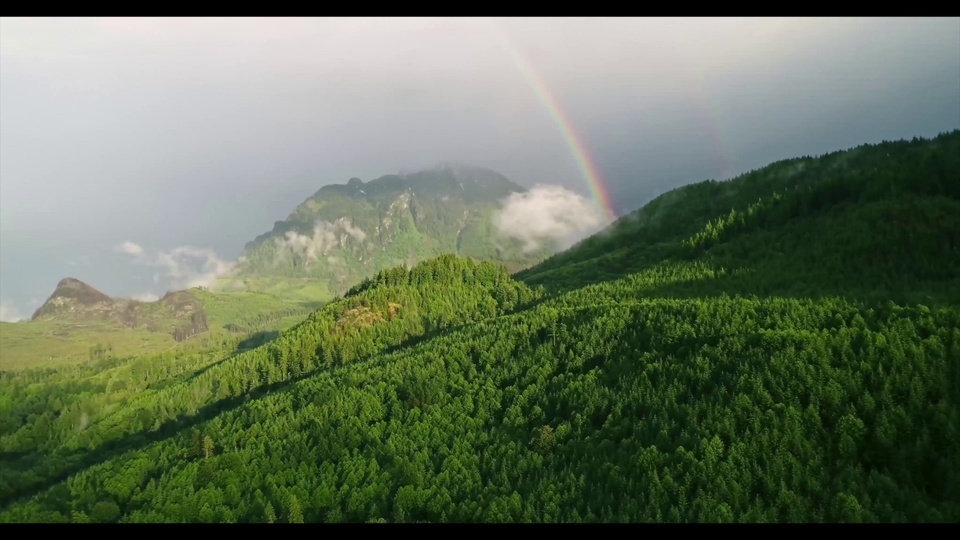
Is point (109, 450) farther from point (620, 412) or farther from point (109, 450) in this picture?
point (620, 412)

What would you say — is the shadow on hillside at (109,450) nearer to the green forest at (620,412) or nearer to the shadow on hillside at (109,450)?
the shadow on hillside at (109,450)

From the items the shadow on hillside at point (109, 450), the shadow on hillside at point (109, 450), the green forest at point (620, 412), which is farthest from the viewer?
the shadow on hillside at point (109, 450)

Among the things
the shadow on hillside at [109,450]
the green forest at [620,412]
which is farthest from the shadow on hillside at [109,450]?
the green forest at [620,412]

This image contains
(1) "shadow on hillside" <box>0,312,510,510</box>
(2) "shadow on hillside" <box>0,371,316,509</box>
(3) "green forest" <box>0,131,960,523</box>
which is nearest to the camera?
(3) "green forest" <box>0,131,960,523</box>

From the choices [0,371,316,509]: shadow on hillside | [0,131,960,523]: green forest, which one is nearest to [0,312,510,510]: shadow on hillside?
[0,371,316,509]: shadow on hillside

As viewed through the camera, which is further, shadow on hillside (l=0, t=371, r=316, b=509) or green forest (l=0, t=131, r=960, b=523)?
shadow on hillside (l=0, t=371, r=316, b=509)

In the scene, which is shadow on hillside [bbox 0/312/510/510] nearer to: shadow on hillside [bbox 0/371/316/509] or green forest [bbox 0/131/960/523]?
shadow on hillside [bbox 0/371/316/509]
